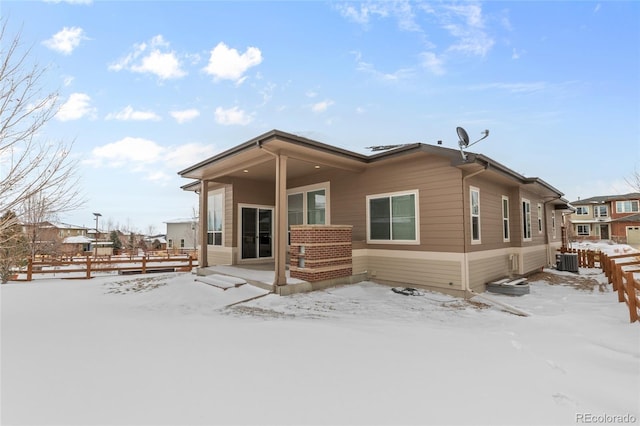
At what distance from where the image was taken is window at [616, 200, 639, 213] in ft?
119

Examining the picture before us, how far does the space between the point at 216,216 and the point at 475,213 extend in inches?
371

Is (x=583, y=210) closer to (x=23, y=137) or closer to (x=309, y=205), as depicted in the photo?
(x=309, y=205)

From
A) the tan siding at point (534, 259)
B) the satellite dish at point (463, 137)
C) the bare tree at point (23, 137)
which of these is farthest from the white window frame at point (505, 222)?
the bare tree at point (23, 137)

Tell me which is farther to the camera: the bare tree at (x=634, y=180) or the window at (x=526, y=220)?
the bare tree at (x=634, y=180)

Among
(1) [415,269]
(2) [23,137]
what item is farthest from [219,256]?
(2) [23,137]

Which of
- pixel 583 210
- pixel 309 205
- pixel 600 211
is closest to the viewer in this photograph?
pixel 309 205

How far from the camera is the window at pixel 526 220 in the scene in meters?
10.9

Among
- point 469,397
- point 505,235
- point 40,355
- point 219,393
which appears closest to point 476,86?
point 505,235

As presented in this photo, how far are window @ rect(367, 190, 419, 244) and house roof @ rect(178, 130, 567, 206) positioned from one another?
47.6 inches

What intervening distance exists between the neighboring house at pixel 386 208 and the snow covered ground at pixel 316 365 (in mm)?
2114

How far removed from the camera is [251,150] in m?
7.29

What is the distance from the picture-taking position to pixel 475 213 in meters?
8.13

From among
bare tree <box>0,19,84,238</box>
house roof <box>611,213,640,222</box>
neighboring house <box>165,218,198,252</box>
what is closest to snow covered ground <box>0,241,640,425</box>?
bare tree <box>0,19,84,238</box>

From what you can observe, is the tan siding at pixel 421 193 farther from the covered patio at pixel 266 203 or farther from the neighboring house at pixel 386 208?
the covered patio at pixel 266 203
